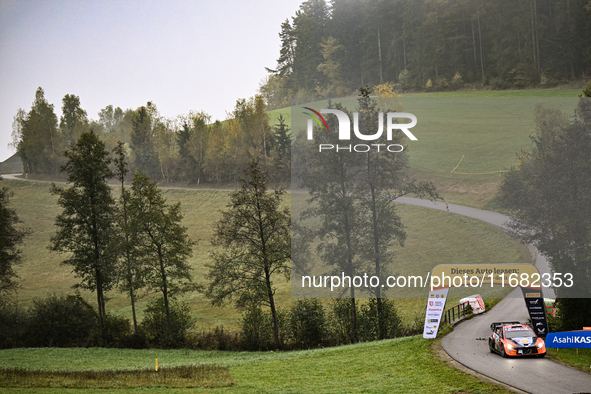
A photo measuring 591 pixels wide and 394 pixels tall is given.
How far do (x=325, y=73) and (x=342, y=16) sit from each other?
17.5 ft

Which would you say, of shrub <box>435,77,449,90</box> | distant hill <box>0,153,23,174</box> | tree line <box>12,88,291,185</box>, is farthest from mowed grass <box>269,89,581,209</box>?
distant hill <box>0,153,23,174</box>

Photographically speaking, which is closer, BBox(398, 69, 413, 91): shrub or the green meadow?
the green meadow

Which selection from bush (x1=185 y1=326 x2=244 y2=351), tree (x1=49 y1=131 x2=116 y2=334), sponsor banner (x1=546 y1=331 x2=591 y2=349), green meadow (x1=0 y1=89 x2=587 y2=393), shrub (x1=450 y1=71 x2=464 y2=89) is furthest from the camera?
shrub (x1=450 y1=71 x2=464 y2=89)

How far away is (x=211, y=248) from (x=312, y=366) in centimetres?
3473

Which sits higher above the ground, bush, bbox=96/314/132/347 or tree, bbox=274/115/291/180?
tree, bbox=274/115/291/180

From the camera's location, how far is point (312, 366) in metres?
18.4

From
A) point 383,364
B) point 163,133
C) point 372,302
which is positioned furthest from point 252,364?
point 163,133

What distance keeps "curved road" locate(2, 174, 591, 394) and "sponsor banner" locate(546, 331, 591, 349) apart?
4.44 feet

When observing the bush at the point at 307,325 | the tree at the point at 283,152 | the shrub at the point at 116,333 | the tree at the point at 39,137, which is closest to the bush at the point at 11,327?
the shrub at the point at 116,333

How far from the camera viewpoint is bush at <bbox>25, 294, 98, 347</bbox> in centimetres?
2881

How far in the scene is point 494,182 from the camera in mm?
27094

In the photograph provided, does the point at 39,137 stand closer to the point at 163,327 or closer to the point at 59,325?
the point at 59,325

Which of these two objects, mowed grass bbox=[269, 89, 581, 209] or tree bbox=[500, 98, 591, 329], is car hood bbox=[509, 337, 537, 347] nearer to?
tree bbox=[500, 98, 591, 329]

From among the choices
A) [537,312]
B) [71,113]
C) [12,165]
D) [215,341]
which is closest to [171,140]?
[71,113]
